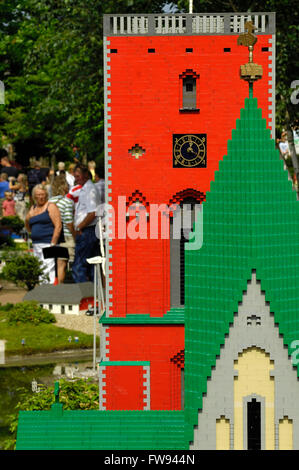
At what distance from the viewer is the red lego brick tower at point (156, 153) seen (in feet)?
86.1

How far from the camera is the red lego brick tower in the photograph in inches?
1033

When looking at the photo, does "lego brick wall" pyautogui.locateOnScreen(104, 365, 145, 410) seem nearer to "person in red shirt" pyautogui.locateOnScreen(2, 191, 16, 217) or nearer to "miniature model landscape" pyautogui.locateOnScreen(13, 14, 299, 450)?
"miniature model landscape" pyautogui.locateOnScreen(13, 14, 299, 450)

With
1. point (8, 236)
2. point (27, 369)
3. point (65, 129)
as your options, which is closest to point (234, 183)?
point (27, 369)

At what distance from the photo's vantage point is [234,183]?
18.7 m

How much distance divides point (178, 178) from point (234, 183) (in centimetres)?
787

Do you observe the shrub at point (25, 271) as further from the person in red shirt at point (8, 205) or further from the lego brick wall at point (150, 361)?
the lego brick wall at point (150, 361)

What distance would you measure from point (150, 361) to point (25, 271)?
62.1 feet

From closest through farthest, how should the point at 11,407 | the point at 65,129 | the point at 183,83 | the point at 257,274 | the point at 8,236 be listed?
1. the point at 257,274
2. the point at 183,83
3. the point at 11,407
4. the point at 8,236
5. the point at 65,129

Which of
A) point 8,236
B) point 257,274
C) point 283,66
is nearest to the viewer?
point 257,274

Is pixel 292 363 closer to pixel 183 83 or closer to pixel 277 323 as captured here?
pixel 277 323

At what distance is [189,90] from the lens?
26.4 metres

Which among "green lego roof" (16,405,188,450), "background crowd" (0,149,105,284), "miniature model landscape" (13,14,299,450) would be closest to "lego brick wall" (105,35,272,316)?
"miniature model landscape" (13,14,299,450)

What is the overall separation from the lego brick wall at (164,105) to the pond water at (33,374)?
8158 millimetres

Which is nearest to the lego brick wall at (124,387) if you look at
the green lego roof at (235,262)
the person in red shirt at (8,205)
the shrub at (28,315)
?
the green lego roof at (235,262)
